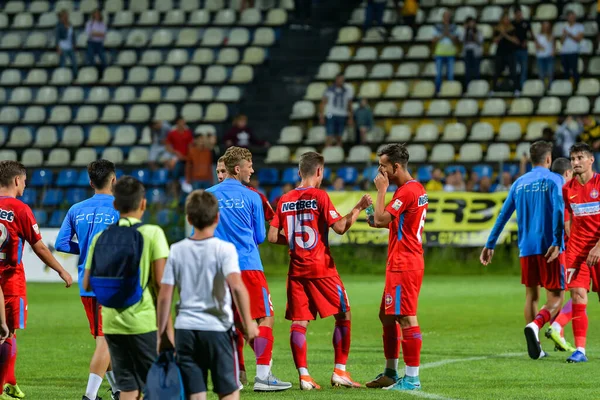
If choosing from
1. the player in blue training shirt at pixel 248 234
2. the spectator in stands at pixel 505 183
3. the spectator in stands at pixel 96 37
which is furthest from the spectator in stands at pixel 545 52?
the player in blue training shirt at pixel 248 234

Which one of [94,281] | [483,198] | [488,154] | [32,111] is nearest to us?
[94,281]

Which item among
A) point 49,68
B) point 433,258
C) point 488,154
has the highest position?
point 49,68

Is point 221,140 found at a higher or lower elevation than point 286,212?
higher

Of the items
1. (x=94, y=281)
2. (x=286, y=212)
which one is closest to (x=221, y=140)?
(x=286, y=212)

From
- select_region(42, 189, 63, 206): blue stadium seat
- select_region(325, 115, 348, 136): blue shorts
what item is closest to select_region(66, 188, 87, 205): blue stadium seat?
select_region(42, 189, 63, 206): blue stadium seat

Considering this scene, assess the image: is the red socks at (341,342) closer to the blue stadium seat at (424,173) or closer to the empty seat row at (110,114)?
the blue stadium seat at (424,173)

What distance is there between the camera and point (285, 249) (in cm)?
2288

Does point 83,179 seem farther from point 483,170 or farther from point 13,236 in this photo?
point 13,236

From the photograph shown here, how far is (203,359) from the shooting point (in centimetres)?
640

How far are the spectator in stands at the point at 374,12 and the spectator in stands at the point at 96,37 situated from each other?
687 cm

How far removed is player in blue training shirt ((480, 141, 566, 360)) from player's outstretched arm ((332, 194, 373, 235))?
253 cm

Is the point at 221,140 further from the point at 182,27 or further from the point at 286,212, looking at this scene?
the point at 286,212

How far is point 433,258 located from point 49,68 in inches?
570

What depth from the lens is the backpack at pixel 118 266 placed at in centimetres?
669
